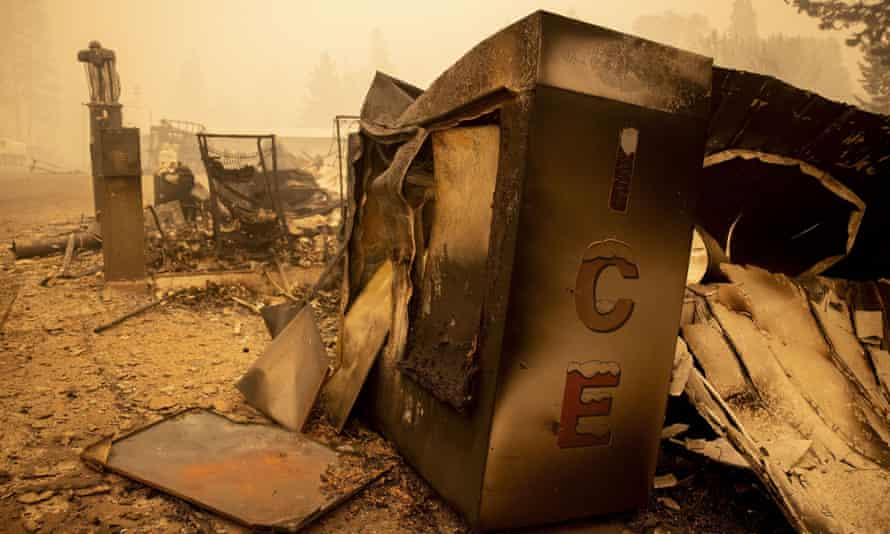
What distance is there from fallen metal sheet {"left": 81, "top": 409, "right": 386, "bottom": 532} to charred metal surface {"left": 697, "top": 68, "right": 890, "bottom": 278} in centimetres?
310

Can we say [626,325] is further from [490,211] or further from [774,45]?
[774,45]

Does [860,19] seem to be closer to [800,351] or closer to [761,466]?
[800,351]

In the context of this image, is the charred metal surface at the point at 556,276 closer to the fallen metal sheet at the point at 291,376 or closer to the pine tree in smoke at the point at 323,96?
the fallen metal sheet at the point at 291,376

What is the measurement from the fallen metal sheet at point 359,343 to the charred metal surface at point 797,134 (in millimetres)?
2456

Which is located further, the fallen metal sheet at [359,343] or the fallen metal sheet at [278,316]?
the fallen metal sheet at [278,316]

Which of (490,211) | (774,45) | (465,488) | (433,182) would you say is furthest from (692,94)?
(774,45)

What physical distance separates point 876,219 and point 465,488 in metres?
4.16

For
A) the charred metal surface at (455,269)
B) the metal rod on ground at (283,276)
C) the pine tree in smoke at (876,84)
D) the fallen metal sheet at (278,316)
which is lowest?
the metal rod on ground at (283,276)

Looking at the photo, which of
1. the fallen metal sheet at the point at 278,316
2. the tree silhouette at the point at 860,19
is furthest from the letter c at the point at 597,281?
the tree silhouette at the point at 860,19

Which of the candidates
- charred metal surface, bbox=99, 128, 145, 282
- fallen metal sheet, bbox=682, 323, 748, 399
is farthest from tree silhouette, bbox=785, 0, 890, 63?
charred metal surface, bbox=99, 128, 145, 282

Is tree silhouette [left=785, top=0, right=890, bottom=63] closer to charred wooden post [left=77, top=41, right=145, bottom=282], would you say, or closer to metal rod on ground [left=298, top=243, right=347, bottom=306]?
metal rod on ground [left=298, top=243, right=347, bottom=306]

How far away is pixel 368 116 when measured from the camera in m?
4.12

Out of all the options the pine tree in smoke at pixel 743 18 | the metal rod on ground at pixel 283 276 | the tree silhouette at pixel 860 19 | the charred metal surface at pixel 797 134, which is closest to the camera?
the charred metal surface at pixel 797 134

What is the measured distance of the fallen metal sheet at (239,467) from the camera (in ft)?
9.09
